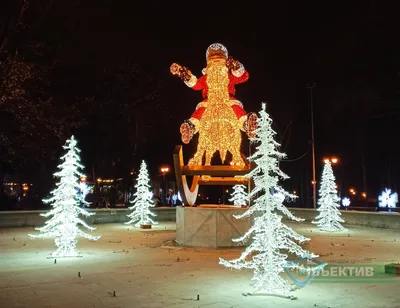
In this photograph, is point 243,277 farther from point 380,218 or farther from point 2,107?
point 380,218

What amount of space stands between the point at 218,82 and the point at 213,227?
515 cm

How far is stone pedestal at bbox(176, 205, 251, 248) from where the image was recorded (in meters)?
14.3

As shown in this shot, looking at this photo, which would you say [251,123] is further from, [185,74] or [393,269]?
[393,269]

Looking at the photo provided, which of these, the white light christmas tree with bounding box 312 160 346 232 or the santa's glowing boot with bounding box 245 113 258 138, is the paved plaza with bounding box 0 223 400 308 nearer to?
the santa's glowing boot with bounding box 245 113 258 138

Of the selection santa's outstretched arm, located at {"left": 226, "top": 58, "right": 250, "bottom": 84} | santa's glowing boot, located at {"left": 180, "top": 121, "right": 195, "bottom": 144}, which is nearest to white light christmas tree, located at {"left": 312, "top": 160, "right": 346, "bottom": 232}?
santa's outstretched arm, located at {"left": 226, "top": 58, "right": 250, "bottom": 84}

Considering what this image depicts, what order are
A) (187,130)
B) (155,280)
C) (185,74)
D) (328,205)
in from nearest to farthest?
(155,280) < (187,130) < (185,74) < (328,205)

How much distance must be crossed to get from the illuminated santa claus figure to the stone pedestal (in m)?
2.88

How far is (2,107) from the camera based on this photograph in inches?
741

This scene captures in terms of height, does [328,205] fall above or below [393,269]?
above

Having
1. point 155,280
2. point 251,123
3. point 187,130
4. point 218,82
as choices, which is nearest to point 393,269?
point 155,280

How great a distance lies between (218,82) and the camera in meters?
15.7

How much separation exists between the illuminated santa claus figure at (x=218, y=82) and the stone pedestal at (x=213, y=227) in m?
2.88

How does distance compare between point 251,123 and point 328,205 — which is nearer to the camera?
point 251,123

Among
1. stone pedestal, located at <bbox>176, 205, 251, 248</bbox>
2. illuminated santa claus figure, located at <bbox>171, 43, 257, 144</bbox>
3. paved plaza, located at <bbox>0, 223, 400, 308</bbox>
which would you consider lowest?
paved plaza, located at <bbox>0, 223, 400, 308</bbox>
